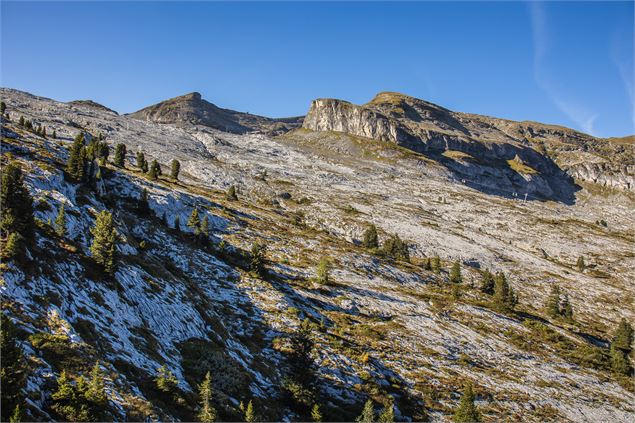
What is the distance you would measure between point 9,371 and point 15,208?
18.6 m

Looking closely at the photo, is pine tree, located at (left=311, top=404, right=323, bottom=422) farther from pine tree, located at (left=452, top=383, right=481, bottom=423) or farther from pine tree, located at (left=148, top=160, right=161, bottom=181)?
pine tree, located at (left=148, top=160, right=161, bottom=181)

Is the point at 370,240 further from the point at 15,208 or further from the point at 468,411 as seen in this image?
the point at 15,208

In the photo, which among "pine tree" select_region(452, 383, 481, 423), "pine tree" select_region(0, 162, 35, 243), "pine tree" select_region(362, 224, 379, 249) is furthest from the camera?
"pine tree" select_region(362, 224, 379, 249)

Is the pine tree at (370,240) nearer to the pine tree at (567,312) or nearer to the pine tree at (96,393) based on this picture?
the pine tree at (567,312)

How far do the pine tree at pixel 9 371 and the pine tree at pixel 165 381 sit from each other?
8.74 meters

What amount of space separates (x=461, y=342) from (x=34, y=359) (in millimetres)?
54976

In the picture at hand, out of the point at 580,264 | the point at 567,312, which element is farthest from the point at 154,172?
the point at 580,264

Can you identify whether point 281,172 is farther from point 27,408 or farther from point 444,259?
point 27,408

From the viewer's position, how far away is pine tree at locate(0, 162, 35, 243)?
103 feet

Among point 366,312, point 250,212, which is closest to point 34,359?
point 366,312

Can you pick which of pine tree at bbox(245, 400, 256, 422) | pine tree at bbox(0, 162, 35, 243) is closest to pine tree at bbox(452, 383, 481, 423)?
pine tree at bbox(245, 400, 256, 422)

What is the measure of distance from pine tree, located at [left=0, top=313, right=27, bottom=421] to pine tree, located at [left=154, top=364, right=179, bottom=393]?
28.7 feet

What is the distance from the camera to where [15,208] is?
3275cm

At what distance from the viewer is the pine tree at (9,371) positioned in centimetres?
1842
